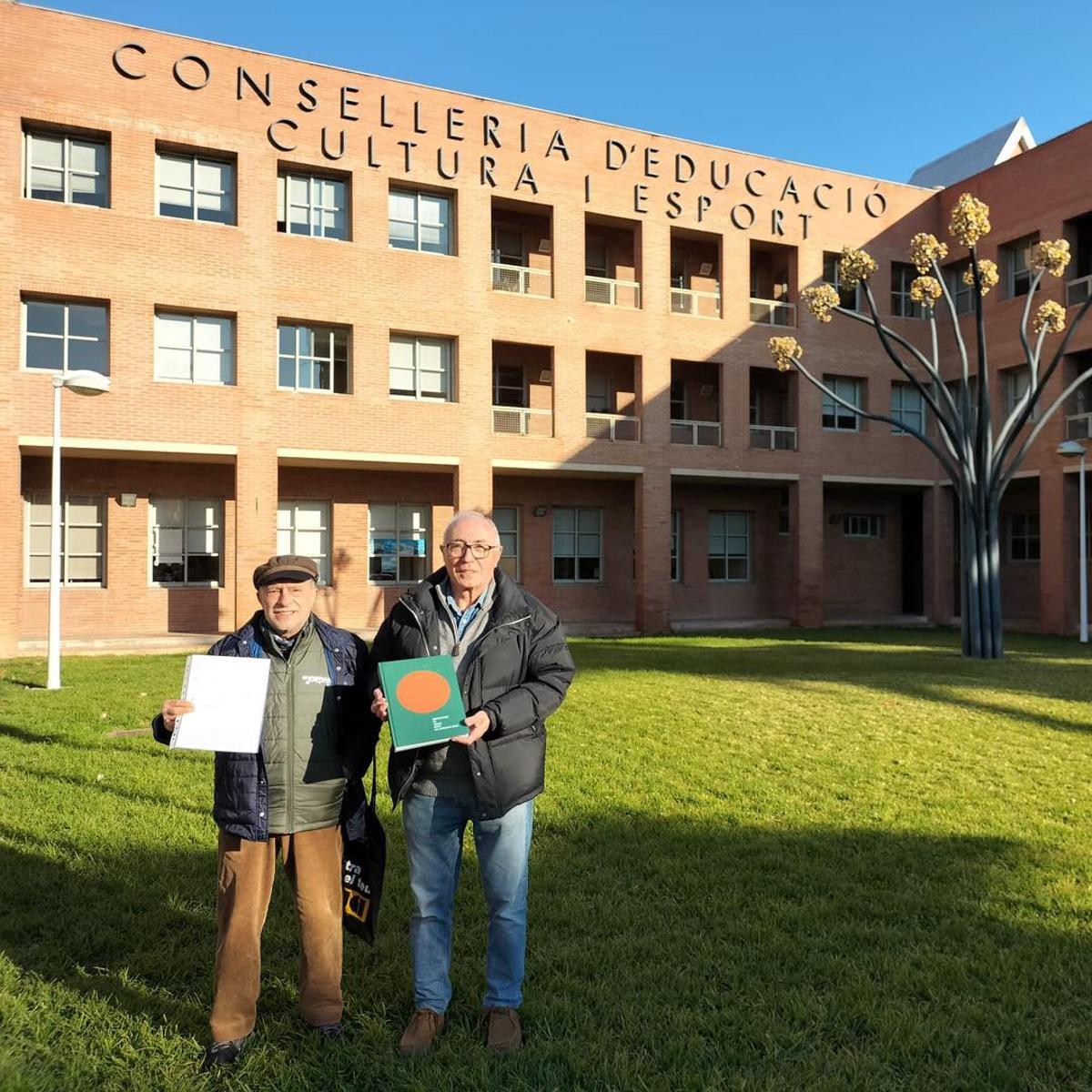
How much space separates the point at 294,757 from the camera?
135 inches

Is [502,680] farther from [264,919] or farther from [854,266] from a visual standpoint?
[854,266]

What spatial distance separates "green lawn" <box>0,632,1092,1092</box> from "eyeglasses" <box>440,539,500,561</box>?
175cm

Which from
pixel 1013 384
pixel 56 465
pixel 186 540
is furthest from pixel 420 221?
pixel 1013 384

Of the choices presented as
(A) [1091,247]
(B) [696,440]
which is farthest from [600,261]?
(A) [1091,247]

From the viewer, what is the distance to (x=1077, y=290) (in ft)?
79.4

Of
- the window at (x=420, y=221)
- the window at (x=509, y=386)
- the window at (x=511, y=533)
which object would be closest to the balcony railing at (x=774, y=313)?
the window at (x=509, y=386)

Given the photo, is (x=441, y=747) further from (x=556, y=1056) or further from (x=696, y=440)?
(x=696, y=440)

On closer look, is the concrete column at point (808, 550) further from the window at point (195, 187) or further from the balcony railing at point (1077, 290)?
the window at point (195, 187)

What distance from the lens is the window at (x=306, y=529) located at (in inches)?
882

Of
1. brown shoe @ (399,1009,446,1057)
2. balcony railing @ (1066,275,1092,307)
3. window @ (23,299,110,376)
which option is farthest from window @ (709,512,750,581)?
brown shoe @ (399,1009,446,1057)

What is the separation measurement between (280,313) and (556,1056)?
19.4 m

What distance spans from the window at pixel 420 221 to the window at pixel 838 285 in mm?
Answer: 11056

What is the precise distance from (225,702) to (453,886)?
3.51ft

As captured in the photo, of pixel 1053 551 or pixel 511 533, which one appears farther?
pixel 511 533
